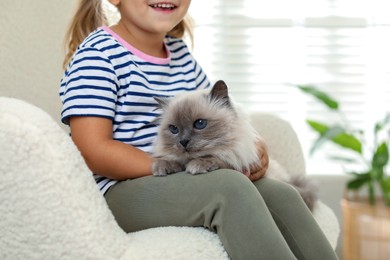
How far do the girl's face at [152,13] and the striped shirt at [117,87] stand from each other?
8 centimetres

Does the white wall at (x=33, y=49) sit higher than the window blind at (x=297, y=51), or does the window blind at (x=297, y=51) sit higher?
the white wall at (x=33, y=49)

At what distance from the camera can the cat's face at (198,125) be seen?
160cm

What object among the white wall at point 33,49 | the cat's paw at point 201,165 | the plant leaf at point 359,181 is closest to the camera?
the cat's paw at point 201,165

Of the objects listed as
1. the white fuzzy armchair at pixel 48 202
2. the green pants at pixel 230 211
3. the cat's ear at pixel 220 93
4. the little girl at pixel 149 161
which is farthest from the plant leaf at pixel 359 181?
the white fuzzy armchair at pixel 48 202

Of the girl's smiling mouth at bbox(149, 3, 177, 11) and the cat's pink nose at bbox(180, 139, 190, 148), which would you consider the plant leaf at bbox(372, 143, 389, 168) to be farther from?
the cat's pink nose at bbox(180, 139, 190, 148)

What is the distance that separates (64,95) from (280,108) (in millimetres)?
1815

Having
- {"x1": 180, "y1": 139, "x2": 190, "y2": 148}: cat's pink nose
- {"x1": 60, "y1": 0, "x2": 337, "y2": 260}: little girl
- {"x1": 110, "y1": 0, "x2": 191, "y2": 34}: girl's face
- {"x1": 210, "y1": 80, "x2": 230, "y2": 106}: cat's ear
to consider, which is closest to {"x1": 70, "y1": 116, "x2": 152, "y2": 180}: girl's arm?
{"x1": 60, "y1": 0, "x2": 337, "y2": 260}: little girl

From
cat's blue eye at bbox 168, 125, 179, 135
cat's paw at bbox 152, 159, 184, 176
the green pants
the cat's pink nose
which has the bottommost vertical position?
the green pants

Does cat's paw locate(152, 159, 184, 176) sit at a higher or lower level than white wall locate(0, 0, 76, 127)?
lower

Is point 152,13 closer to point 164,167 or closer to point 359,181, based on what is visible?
point 164,167

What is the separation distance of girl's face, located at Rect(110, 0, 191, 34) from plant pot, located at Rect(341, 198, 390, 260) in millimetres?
1462

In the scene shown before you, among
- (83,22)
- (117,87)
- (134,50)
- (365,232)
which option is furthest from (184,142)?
(365,232)

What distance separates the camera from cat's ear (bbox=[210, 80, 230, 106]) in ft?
5.37

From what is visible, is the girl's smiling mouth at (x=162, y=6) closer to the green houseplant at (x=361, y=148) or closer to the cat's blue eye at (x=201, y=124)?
the cat's blue eye at (x=201, y=124)
